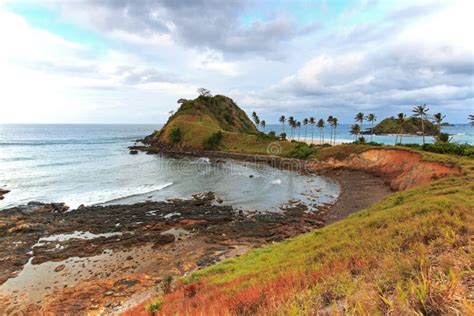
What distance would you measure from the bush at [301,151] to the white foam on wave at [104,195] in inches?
1473

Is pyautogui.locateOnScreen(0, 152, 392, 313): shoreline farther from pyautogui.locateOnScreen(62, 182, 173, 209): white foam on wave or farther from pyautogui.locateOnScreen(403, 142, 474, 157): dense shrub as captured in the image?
pyautogui.locateOnScreen(403, 142, 474, 157): dense shrub

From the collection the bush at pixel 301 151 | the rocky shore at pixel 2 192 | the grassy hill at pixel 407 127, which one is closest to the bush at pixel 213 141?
the bush at pixel 301 151

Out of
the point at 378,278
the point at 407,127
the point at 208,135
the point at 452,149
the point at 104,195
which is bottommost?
the point at 104,195

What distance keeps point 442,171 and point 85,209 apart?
42.8 m

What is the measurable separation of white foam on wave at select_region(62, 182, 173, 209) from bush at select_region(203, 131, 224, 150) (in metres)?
44.1

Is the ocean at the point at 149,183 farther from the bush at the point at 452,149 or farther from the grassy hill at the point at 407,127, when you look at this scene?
the grassy hill at the point at 407,127

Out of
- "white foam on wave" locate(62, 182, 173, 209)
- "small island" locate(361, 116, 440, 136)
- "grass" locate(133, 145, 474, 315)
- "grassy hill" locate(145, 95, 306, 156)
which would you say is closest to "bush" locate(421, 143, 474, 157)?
"grassy hill" locate(145, 95, 306, 156)

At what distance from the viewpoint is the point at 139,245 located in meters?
21.2

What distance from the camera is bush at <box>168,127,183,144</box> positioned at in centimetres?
9495

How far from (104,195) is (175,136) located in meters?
60.8

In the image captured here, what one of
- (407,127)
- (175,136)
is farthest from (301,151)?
(407,127)

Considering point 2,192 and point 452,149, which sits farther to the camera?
point 452,149

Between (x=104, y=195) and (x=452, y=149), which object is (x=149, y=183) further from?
(x=452, y=149)

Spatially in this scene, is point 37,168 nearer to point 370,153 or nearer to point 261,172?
point 261,172
